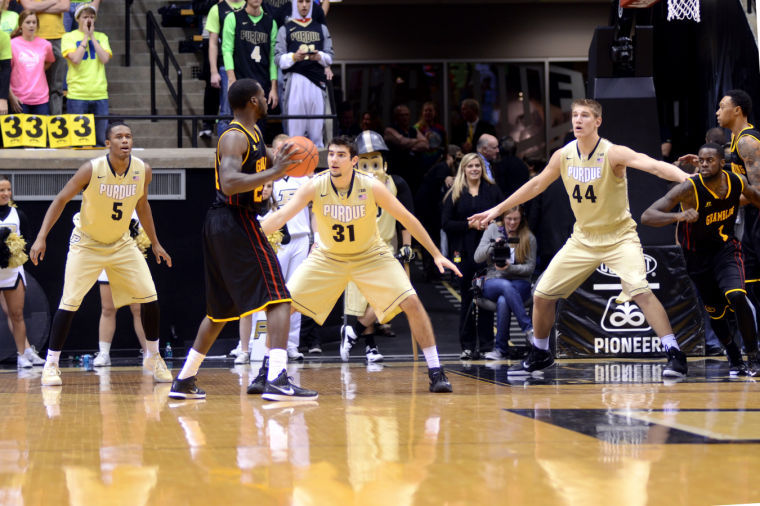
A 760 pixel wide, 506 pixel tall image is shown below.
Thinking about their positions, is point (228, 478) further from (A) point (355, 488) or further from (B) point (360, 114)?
(B) point (360, 114)

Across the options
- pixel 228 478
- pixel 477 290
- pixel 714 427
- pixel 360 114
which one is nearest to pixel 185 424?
pixel 228 478

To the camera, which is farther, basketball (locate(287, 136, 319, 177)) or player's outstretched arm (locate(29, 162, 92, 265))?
player's outstretched arm (locate(29, 162, 92, 265))

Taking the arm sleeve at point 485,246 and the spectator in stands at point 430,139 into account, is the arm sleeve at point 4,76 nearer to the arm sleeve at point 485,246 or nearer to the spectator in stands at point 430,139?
the spectator in stands at point 430,139

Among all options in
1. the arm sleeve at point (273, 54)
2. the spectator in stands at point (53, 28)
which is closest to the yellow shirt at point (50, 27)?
the spectator in stands at point (53, 28)

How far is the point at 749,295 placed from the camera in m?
9.62

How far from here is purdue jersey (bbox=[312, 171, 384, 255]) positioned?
24.1 ft

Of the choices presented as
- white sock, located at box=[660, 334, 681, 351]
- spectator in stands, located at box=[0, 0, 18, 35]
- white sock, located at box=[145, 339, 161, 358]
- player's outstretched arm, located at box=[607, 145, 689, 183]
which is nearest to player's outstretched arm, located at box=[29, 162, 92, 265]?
white sock, located at box=[145, 339, 161, 358]

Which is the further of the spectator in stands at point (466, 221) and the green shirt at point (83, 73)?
the green shirt at point (83, 73)

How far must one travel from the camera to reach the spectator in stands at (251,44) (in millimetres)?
12273

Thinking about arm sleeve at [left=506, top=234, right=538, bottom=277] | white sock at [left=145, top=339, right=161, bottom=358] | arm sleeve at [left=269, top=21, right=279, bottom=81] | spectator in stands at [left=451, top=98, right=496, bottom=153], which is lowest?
white sock at [left=145, top=339, right=161, bottom=358]

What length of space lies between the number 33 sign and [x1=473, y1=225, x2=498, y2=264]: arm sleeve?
485 cm

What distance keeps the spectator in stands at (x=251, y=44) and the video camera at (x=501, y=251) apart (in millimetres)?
3720

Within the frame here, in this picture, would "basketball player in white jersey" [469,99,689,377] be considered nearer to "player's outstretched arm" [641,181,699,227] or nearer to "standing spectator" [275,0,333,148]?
"player's outstretched arm" [641,181,699,227]

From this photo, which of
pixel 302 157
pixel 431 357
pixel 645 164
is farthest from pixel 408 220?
pixel 645 164
